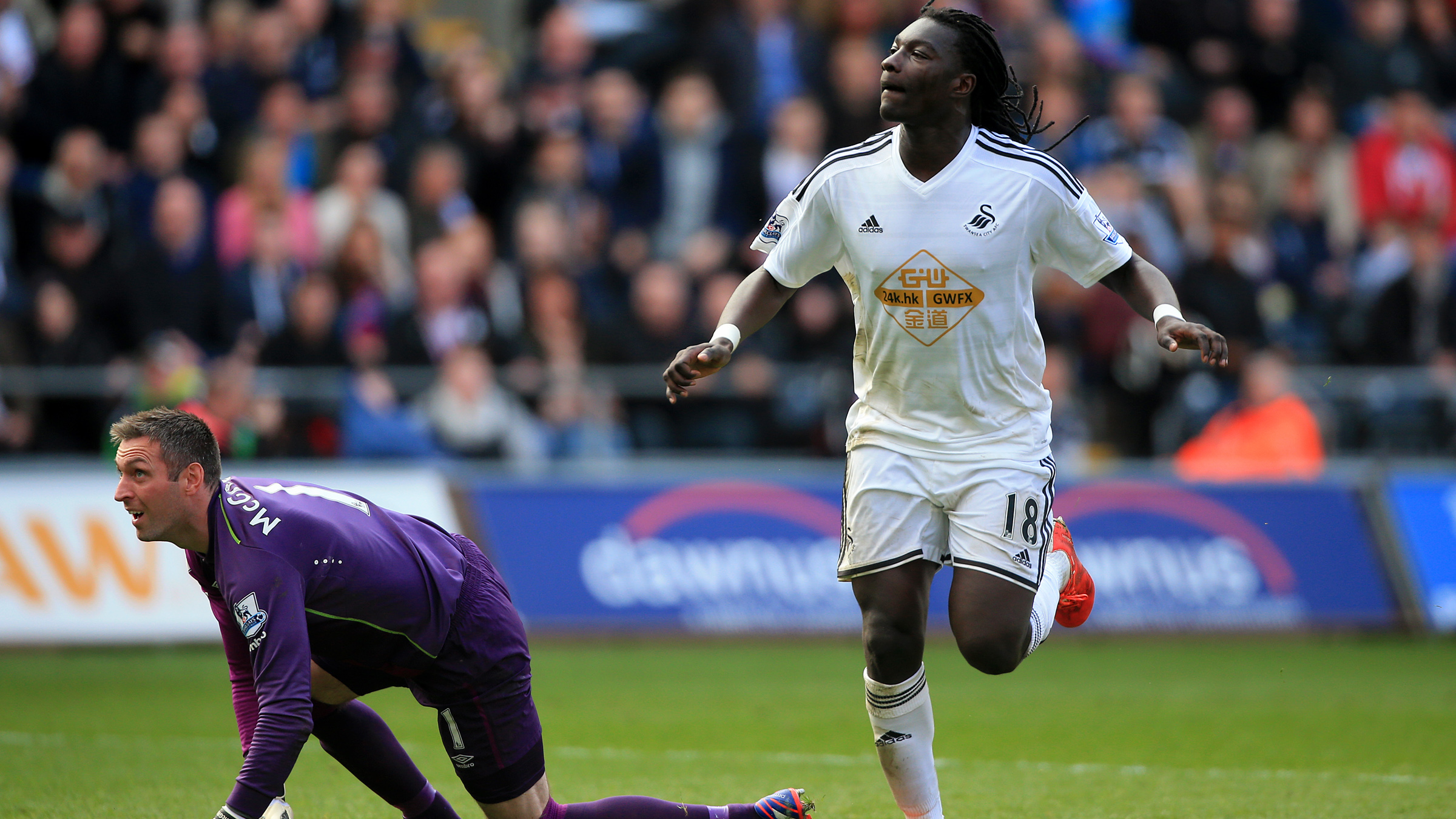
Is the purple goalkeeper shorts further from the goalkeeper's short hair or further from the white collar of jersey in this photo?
the white collar of jersey

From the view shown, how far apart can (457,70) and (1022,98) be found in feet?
33.0

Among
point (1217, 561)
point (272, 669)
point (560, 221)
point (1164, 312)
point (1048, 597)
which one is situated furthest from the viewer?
point (560, 221)

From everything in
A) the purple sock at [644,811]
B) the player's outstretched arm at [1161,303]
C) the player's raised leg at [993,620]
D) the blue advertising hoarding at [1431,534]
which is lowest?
the blue advertising hoarding at [1431,534]

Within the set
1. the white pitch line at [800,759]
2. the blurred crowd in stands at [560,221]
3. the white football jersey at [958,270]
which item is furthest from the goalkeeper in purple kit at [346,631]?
the blurred crowd in stands at [560,221]

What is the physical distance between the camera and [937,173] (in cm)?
563

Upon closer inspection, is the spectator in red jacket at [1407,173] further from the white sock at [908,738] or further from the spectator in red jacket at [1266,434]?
the white sock at [908,738]

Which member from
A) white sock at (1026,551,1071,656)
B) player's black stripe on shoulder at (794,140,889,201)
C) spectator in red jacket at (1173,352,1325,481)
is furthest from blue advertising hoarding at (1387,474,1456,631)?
player's black stripe on shoulder at (794,140,889,201)

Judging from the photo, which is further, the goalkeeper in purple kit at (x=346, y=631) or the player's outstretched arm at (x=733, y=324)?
the player's outstretched arm at (x=733, y=324)

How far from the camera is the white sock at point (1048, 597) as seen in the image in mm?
5738

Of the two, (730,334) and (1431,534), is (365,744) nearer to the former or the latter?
(730,334)

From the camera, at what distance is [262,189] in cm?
1373

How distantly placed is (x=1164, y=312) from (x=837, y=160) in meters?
1.19

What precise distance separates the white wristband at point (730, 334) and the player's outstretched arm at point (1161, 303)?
4.07 feet

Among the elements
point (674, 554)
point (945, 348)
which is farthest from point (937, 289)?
point (674, 554)
